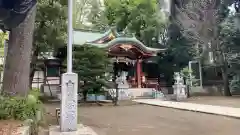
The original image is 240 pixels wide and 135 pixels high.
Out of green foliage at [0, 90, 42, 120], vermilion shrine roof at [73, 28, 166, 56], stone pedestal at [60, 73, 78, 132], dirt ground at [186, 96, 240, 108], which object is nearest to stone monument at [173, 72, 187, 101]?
dirt ground at [186, 96, 240, 108]

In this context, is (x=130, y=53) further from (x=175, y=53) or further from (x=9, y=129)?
(x=9, y=129)

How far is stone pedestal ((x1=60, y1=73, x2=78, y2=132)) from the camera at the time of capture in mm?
7902

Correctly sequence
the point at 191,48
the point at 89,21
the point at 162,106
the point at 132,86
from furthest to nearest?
the point at 89,21, the point at 191,48, the point at 132,86, the point at 162,106

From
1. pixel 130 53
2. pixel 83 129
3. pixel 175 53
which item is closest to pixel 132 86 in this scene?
pixel 130 53

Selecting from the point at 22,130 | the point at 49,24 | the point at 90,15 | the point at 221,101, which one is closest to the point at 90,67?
the point at 49,24

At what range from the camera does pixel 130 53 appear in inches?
928

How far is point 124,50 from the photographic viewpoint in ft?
75.3

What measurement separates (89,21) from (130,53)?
15387 mm

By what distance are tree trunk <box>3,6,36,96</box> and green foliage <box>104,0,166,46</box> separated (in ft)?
65.4

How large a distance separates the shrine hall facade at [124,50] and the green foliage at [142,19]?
13.3 ft

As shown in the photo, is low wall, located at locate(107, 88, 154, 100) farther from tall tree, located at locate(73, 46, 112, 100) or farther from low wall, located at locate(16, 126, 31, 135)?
low wall, located at locate(16, 126, 31, 135)

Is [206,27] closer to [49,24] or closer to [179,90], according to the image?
[179,90]

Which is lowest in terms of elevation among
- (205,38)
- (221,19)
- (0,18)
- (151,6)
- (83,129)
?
(83,129)

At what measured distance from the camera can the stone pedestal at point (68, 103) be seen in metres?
7.90
